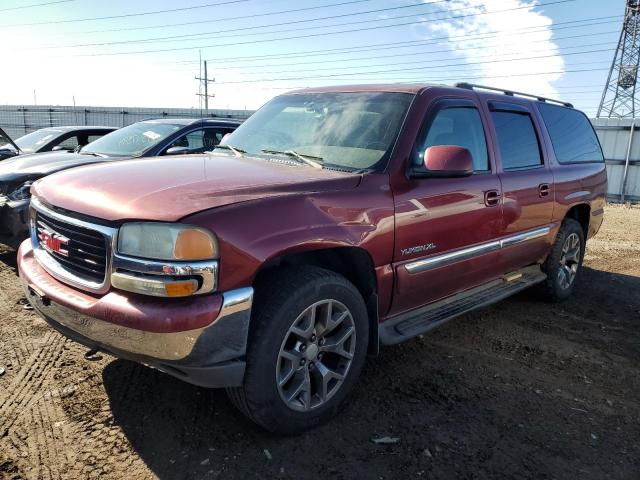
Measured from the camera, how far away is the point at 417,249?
3.13 m

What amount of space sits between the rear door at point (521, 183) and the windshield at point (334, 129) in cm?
114

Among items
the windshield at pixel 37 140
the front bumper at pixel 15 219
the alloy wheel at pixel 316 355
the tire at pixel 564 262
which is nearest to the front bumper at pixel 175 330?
the alloy wheel at pixel 316 355

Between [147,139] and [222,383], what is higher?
[147,139]

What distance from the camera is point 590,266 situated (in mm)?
6781

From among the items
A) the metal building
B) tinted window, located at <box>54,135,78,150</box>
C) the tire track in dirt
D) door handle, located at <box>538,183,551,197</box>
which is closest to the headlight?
the tire track in dirt

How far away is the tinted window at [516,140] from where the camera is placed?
398 centimetres

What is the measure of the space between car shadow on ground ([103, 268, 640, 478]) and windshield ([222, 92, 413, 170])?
1.46m

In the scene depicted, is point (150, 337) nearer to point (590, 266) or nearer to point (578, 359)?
point (578, 359)

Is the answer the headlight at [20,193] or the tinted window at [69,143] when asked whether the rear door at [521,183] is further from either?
the tinted window at [69,143]

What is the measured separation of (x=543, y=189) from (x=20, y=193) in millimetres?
5006

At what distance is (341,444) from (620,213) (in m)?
12.4

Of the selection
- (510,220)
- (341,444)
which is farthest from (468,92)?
(341,444)

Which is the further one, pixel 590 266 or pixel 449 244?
pixel 590 266

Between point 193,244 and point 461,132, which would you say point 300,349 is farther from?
point 461,132
